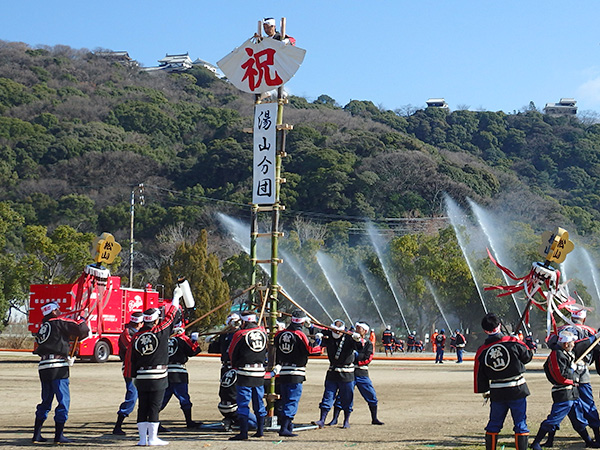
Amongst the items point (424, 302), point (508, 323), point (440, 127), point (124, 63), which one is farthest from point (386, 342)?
point (124, 63)

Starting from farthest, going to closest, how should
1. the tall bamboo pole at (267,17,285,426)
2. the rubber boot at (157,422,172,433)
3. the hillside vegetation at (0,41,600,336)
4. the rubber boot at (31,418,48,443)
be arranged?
the hillside vegetation at (0,41,600,336) < the tall bamboo pole at (267,17,285,426) < the rubber boot at (157,422,172,433) < the rubber boot at (31,418,48,443)

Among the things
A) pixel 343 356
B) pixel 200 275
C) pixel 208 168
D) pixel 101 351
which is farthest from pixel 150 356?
pixel 208 168

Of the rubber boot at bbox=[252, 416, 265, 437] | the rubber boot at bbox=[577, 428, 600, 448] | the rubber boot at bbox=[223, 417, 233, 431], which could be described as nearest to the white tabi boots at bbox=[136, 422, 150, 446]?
the rubber boot at bbox=[252, 416, 265, 437]

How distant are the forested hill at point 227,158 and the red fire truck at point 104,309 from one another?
32.0 metres

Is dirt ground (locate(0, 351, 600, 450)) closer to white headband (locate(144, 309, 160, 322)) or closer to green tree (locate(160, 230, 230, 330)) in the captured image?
white headband (locate(144, 309, 160, 322))

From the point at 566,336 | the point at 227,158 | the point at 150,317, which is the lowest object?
the point at 566,336

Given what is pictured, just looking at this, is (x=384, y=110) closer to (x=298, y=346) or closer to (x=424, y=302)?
(x=424, y=302)

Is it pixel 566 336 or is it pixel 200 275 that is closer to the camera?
pixel 566 336

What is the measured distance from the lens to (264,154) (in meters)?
12.9

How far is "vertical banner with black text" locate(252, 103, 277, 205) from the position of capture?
1280 cm

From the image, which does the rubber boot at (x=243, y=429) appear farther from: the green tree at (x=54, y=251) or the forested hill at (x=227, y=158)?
the forested hill at (x=227, y=158)

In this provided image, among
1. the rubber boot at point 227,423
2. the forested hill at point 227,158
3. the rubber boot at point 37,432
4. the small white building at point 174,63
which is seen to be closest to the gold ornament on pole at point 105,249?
the rubber boot at point 37,432

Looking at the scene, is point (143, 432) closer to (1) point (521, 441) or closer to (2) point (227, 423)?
(2) point (227, 423)

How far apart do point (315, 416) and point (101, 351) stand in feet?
57.7
